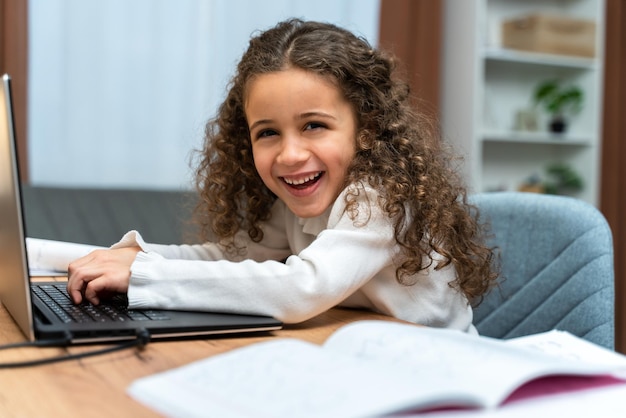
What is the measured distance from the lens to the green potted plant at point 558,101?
369 centimetres

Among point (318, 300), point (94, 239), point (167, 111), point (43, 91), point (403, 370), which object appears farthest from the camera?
point (167, 111)

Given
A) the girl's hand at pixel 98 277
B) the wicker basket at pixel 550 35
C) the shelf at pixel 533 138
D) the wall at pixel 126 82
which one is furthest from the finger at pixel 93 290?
the wicker basket at pixel 550 35

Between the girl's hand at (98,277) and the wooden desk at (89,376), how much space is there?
4.3 inches

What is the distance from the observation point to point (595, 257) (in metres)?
1.32

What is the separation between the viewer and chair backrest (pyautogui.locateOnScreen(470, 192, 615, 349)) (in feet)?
4.31

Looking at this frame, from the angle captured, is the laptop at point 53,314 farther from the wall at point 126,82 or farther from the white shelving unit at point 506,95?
the white shelving unit at point 506,95

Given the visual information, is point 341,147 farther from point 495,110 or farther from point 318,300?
point 495,110

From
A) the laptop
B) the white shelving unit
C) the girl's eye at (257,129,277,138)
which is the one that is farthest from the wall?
the laptop

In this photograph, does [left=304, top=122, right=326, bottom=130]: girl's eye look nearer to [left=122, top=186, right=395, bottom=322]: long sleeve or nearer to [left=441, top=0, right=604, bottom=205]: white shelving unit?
[left=122, top=186, right=395, bottom=322]: long sleeve

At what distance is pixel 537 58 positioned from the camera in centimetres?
358

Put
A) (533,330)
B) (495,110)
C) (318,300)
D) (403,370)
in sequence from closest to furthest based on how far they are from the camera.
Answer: (403,370)
(318,300)
(533,330)
(495,110)

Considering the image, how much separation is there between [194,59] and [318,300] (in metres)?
2.31

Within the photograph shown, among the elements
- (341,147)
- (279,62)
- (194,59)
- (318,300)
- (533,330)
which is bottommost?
(533,330)

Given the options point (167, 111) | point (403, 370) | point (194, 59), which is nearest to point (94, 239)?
point (167, 111)
